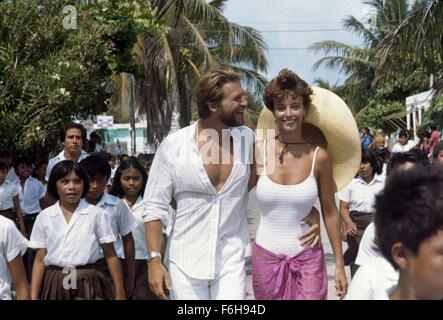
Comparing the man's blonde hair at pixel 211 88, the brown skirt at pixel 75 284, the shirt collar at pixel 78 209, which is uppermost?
the man's blonde hair at pixel 211 88

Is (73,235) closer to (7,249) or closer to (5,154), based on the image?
(7,249)

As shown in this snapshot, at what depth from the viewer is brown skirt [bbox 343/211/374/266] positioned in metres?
6.25

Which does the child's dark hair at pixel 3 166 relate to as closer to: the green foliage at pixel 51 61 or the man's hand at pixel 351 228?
the green foliage at pixel 51 61

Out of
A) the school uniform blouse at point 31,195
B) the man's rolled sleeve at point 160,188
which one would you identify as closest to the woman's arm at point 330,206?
the man's rolled sleeve at point 160,188

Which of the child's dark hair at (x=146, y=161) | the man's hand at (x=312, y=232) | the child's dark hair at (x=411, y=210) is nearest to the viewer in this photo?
the child's dark hair at (x=411, y=210)

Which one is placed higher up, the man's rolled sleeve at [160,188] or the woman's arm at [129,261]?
the man's rolled sleeve at [160,188]

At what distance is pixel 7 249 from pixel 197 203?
96 cm

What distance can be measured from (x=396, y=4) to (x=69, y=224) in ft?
72.4

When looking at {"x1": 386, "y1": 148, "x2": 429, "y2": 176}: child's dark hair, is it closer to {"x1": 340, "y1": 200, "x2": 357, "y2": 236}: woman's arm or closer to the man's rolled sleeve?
{"x1": 340, "y1": 200, "x2": 357, "y2": 236}: woman's arm

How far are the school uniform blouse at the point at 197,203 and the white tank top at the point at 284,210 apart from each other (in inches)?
4.4

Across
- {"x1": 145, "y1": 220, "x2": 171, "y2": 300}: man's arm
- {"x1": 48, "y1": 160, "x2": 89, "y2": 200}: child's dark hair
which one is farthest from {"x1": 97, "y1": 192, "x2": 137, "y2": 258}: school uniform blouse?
{"x1": 145, "y1": 220, "x2": 171, "y2": 300}: man's arm

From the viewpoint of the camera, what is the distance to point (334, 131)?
14.1ft

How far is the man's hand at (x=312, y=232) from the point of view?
4023 mm
